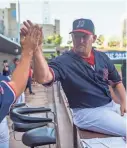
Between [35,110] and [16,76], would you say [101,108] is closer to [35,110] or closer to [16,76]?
[16,76]

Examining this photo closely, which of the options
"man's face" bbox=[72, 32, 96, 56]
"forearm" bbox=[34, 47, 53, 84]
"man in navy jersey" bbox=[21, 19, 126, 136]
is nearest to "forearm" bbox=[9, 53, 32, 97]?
"forearm" bbox=[34, 47, 53, 84]

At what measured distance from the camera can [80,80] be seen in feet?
6.32

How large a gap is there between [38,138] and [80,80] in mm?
1000

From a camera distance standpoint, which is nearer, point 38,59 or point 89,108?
point 38,59

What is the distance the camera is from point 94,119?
1.90 m

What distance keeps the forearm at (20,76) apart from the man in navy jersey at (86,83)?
0.51 meters

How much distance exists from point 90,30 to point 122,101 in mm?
528

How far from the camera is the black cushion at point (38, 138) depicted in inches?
107

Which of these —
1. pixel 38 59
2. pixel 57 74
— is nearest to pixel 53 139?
pixel 57 74

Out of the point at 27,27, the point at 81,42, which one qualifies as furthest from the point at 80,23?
the point at 27,27

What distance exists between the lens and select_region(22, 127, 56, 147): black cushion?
2.72m

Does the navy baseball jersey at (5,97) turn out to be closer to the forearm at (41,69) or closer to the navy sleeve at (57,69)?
the forearm at (41,69)

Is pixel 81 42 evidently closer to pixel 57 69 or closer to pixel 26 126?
pixel 57 69

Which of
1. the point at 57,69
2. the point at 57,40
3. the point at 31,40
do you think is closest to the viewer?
the point at 31,40
